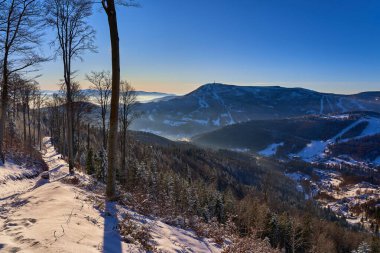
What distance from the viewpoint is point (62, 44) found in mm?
21859

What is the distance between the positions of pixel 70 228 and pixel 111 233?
1.11 metres

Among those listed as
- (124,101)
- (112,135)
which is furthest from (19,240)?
(124,101)

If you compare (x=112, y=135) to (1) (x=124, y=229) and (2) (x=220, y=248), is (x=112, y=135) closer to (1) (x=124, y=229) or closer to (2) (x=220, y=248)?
(1) (x=124, y=229)

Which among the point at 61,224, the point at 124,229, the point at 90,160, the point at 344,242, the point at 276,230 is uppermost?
the point at 61,224

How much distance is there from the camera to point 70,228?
754 centimetres

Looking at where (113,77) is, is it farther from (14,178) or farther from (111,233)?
(14,178)

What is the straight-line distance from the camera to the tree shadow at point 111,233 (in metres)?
7.07

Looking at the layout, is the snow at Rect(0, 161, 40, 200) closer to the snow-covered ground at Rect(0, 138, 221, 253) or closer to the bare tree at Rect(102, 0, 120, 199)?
the snow-covered ground at Rect(0, 138, 221, 253)

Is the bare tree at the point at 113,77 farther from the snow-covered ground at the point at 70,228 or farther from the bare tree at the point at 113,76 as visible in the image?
the snow-covered ground at the point at 70,228

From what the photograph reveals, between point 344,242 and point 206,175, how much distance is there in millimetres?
72562

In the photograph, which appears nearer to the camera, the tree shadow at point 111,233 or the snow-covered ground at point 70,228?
the snow-covered ground at point 70,228

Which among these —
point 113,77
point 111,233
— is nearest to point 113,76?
point 113,77

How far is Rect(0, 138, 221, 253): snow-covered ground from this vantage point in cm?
654

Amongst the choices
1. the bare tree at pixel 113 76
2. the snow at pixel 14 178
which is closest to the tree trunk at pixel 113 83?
the bare tree at pixel 113 76
